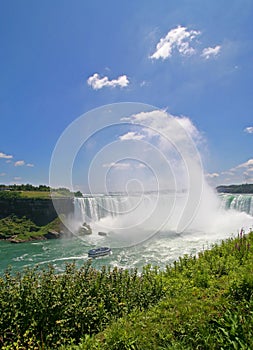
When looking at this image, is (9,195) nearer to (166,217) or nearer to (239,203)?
(166,217)

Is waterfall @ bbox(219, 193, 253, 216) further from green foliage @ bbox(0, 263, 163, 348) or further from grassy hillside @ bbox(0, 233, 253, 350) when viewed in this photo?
green foliage @ bbox(0, 263, 163, 348)

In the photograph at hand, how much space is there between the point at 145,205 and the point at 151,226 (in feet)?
45.1

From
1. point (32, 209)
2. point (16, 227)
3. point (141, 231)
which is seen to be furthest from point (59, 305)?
point (32, 209)

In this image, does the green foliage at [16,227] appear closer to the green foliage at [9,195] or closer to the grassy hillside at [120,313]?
the green foliage at [9,195]

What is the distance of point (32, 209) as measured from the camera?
180 feet

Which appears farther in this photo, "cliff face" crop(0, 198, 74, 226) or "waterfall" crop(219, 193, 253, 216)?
"cliff face" crop(0, 198, 74, 226)

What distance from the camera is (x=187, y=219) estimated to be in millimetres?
38781

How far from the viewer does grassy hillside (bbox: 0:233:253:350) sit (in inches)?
115

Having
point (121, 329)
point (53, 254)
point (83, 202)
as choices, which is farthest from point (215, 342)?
point (83, 202)

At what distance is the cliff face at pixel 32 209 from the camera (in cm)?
5234

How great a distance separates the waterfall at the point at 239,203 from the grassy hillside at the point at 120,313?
31925mm

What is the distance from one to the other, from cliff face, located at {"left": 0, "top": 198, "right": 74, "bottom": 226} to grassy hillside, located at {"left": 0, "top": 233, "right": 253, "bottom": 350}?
49304 millimetres

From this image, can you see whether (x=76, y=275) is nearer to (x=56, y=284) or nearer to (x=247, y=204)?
(x=56, y=284)

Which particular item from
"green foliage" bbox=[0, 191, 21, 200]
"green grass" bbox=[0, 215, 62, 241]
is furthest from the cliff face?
"green grass" bbox=[0, 215, 62, 241]
